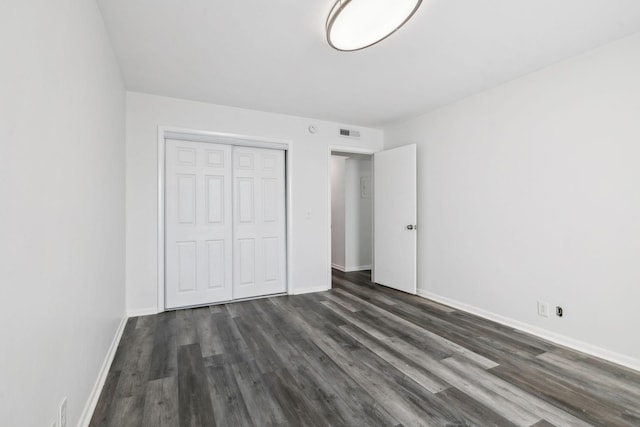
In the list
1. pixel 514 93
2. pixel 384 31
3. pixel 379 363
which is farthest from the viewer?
pixel 514 93

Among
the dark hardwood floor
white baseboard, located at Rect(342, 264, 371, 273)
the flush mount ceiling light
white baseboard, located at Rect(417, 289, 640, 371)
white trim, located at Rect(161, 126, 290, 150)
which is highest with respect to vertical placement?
the flush mount ceiling light

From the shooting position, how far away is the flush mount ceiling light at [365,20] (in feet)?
5.40

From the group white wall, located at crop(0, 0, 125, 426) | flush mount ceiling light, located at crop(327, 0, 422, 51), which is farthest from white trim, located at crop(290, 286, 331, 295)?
flush mount ceiling light, located at crop(327, 0, 422, 51)

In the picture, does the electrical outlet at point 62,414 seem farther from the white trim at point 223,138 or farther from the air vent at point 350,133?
the air vent at point 350,133

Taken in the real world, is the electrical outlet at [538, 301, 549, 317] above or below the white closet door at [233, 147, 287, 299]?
below

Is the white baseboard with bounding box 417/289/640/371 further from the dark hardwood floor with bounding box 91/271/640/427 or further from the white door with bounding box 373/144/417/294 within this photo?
the white door with bounding box 373/144/417/294

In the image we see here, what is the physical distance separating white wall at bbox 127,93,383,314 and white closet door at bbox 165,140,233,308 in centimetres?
19

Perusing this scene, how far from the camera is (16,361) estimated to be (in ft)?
2.88

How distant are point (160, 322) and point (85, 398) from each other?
60.9 inches

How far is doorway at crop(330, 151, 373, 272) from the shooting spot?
5.82 meters

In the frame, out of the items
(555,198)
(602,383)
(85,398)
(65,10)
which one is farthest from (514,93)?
(85,398)

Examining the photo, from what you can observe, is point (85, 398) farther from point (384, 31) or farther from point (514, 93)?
point (514, 93)

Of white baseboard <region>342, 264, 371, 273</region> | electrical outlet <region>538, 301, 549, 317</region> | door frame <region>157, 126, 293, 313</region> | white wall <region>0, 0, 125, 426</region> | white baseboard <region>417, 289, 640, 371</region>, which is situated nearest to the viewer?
white wall <region>0, 0, 125, 426</region>

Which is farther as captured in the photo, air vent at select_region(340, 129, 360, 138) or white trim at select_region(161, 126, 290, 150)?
air vent at select_region(340, 129, 360, 138)
